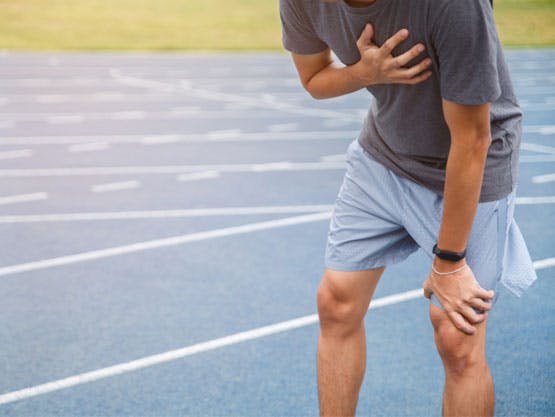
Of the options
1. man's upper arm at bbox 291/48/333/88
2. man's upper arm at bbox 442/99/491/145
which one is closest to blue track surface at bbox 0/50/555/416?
man's upper arm at bbox 291/48/333/88

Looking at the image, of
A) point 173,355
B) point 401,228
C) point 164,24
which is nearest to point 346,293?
point 401,228

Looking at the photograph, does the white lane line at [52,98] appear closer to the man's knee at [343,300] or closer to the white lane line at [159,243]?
the white lane line at [159,243]

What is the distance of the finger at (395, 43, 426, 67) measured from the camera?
2346mm

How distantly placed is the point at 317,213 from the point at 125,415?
11.8 feet

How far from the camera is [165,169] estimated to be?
29.2 feet

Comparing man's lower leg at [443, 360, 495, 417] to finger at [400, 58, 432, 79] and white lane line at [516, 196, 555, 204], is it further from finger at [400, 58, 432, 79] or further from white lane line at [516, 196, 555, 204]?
white lane line at [516, 196, 555, 204]

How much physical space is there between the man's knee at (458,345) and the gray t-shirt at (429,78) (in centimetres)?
38

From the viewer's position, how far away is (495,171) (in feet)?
8.60

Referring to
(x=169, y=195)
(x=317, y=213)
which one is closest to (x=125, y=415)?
(x=317, y=213)

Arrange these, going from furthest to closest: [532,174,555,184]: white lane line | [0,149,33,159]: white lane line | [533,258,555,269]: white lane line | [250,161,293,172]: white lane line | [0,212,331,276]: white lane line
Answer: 1. [0,149,33,159]: white lane line
2. [250,161,293,172]: white lane line
3. [532,174,555,184]: white lane line
4. [0,212,331,276]: white lane line
5. [533,258,555,269]: white lane line

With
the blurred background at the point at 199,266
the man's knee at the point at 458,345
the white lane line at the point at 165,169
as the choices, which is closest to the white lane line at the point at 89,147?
the blurred background at the point at 199,266

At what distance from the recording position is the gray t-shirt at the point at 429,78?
7.24ft

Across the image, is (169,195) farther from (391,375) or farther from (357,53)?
(357,53)

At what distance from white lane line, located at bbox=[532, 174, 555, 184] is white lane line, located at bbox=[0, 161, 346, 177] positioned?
183cm
